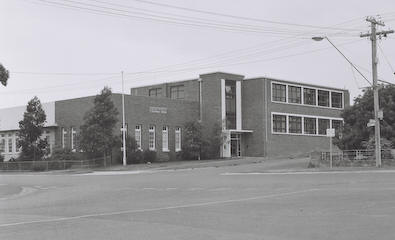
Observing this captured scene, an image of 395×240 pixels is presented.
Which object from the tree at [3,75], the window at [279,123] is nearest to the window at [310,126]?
the window at [279,123]

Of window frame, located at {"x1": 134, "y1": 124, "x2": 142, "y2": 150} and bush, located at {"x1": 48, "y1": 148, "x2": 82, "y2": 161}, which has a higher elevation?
window frame, located at {"x1": 134, "y1": 124, "x2": 142, "y2": 150}

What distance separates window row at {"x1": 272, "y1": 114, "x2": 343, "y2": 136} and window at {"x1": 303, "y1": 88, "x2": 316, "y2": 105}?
6.38 ft

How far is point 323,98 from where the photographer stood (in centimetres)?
7250

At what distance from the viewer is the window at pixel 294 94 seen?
67.3 metres

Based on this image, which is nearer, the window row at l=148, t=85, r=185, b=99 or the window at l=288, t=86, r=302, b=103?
the window at l=288, t=86, r=302, b=103

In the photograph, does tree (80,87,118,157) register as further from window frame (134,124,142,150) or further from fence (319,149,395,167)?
fence (319,149,395,167)

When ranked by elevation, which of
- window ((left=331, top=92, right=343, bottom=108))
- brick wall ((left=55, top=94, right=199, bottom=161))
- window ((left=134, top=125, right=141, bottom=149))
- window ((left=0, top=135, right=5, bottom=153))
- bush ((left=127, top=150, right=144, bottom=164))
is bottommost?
bush ((left=127, top=150, right=144, bottom=164))

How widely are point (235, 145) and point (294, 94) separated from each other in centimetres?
952

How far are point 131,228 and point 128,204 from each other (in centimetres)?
623

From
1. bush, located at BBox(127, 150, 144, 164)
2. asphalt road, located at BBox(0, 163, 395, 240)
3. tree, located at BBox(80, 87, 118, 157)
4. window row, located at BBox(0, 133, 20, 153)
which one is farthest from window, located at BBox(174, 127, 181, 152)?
asphalt road, located at BBox(0, 163, 395, 240)

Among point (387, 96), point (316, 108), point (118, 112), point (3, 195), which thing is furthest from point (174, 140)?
point (3, 195)

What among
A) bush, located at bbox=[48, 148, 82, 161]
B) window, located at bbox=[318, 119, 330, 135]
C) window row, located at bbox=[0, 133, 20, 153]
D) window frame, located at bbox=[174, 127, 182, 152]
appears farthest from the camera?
window, located at bbox=[318, 119, 330, 135]

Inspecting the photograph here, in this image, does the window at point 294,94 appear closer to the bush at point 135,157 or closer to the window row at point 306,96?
the window row at point 306,96

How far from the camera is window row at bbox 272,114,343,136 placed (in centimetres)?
6531
